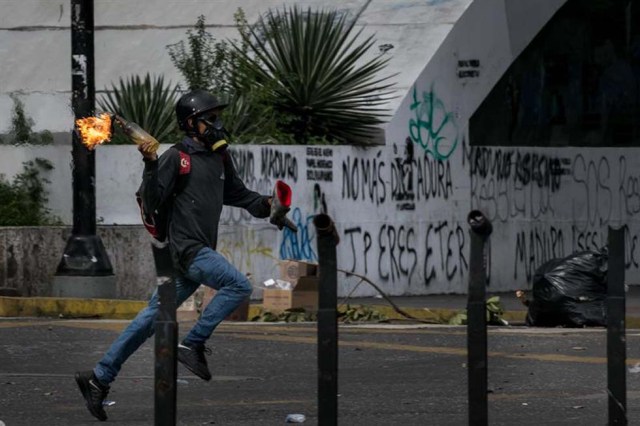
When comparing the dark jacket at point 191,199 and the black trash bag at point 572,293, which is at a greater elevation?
the dark jacket at point 191,199

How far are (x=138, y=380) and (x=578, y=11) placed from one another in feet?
53.9

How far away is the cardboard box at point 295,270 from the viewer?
17.8 metres

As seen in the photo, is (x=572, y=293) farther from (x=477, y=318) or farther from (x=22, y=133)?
(x=477, y=318)

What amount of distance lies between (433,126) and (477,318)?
50.5 feet

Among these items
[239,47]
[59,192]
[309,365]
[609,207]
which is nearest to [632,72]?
[609,207]

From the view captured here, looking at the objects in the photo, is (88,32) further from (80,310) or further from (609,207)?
(609,207)

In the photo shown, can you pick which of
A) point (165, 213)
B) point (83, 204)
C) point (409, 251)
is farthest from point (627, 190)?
point (165, 213)

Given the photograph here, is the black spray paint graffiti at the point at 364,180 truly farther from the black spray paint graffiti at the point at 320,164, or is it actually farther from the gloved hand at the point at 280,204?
the gloved hand at the point at 280,204

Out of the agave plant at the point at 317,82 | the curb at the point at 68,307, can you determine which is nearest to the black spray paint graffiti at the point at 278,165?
the agave plant at the point at 317,82

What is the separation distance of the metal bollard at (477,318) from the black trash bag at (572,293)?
952 cm

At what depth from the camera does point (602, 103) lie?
27094 millimetres

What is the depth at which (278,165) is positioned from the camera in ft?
67.3

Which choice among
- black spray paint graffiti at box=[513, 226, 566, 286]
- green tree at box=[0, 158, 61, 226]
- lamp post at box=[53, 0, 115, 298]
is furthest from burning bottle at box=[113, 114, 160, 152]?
black spray paint graffiti at box=[513, 226, 566, 286]

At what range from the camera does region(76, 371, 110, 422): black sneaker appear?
9.30 metres
